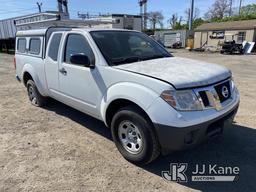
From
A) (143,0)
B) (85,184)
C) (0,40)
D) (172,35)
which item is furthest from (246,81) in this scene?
(143,0)

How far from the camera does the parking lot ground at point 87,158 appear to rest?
298 cm

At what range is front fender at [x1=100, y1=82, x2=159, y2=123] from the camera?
9.50ft

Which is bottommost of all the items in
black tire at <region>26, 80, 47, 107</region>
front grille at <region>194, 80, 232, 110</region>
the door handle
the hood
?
black tire at <region>26, 80, 47, 107</region>

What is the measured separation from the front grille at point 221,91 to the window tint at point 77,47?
188 cm

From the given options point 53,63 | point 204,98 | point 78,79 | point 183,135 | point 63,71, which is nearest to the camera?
point 183,135

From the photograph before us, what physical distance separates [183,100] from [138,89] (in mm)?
580

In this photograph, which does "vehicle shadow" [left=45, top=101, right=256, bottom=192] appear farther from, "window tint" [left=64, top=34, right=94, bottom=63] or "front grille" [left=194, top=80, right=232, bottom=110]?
"window tint" [left=64, top=34, right=94, bottom=63]

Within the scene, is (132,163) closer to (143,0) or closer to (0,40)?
(0,40)

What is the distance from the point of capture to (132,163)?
135 inches

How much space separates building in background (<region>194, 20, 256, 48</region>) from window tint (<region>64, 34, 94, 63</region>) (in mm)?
31577

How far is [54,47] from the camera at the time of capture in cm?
467

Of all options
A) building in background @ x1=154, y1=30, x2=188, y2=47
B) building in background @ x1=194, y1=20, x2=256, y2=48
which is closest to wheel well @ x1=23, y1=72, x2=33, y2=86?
building in background @ x1=194, y1=20, x2=256, y2=48

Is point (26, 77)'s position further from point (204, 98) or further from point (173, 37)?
point (173, 37)

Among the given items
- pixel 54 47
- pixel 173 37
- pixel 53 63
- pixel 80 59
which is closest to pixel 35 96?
pixel 53 63
